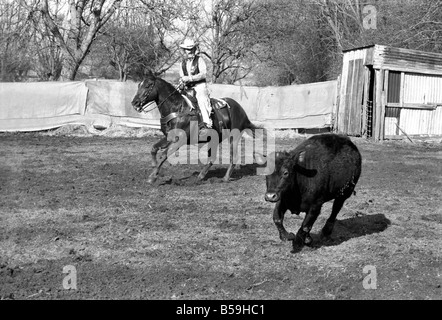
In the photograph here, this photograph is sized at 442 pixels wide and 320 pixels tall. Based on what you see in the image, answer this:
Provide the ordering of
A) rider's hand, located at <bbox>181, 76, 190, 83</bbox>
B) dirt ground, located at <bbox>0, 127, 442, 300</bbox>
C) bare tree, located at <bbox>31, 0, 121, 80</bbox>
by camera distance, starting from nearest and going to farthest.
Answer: dirt ground, located at <bbox>0, 127, 442, 300</bbox> → rider's hand, located at <bbox>181, 76, 190, 83</bbox> → bare tree, located at <bbox>31, 0, 121, 80</bbox>

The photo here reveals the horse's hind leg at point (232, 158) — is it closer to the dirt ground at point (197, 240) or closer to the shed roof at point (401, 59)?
the dirt ground at point (197, 240)

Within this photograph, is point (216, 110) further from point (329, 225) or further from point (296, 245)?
point (296, 245)

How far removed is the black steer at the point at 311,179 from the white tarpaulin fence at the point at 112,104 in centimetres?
1487

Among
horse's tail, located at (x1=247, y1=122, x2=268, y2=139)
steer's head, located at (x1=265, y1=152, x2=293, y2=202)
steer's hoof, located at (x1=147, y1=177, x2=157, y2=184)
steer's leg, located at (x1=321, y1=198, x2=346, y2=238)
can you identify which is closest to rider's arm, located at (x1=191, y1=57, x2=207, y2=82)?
horse's tail, located at (x1=247, y1=122, x2=268, y2=139)

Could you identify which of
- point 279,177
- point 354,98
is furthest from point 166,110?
point 354,98

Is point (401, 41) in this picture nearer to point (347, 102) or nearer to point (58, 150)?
point (347, 102)

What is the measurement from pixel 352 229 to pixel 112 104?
1511cm

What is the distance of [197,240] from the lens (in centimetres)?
711

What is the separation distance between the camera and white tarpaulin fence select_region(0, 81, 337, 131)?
2047 cm

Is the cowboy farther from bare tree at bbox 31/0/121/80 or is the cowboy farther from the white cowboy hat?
bare tree at bbox 31/0/121/80

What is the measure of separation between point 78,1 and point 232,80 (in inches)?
547
